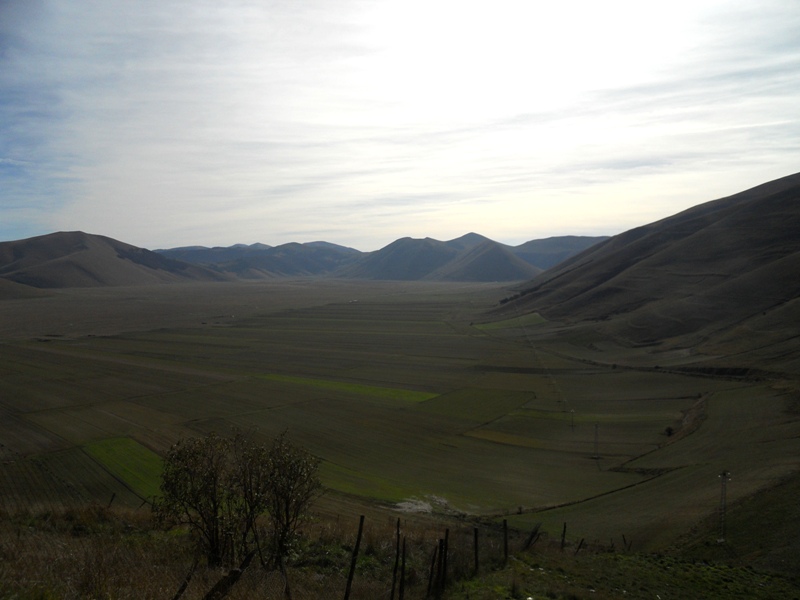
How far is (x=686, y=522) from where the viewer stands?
23.4 m

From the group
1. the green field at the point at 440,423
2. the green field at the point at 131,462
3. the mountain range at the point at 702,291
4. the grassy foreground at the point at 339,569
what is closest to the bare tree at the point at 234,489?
the grassy foreground at the point at 339,569

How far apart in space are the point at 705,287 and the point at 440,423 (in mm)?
71534

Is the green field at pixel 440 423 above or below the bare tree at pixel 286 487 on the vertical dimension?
below

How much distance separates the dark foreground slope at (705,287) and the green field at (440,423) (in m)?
9.66

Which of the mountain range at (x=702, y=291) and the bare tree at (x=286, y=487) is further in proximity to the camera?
the mountain range at (x=702, y=291)

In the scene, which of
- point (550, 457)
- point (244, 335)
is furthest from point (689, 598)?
point (244, 335)

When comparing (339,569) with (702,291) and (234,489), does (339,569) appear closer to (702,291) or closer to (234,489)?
(234,489)

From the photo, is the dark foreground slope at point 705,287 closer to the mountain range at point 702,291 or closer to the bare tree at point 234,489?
the mountain range at point 702,291

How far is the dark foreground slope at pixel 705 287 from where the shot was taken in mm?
70331

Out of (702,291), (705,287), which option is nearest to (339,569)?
(702,291)

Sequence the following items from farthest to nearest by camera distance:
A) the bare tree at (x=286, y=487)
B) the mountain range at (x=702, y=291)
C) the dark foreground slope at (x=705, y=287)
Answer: the dark foreground slope at (x=705, y=287)
the mountain range at (x=702, y=291)
the bare tree at (x=286, y=487)

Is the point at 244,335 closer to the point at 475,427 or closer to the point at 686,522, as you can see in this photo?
the point at 475,427

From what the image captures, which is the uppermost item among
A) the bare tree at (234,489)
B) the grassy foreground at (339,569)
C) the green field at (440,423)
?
the bare tree at (234,489)

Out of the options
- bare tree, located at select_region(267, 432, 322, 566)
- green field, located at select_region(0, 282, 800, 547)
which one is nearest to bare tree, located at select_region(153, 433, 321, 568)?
bare tree, located at select_region(267, 432, 322, 566)
